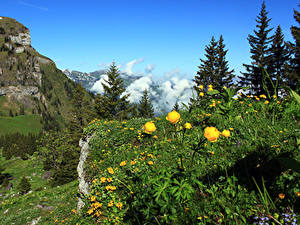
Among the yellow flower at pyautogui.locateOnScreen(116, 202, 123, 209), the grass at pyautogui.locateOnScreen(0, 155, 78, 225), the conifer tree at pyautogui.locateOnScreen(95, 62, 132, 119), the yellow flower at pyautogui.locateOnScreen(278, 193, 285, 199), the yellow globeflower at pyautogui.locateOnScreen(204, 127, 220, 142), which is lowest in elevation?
the grass at pyautogui.locateOnScreen(0, 155, 78, 225)

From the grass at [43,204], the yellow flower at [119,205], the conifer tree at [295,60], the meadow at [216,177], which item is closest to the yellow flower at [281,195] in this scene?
the meadow at [216,177]

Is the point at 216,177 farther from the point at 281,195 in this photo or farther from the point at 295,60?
the point at 295,60

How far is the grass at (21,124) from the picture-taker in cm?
14888

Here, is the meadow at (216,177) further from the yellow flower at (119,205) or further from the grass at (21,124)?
the grass at (21,124)

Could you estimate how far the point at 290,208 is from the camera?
2023 mm

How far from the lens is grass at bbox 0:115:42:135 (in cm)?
14888

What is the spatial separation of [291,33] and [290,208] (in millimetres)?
31718

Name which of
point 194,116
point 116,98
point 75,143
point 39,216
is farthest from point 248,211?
point 75,143

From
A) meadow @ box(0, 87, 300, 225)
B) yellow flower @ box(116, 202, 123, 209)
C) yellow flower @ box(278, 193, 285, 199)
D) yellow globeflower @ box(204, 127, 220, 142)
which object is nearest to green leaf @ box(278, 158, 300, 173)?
meadow @ box(0, 87, 300, 225)

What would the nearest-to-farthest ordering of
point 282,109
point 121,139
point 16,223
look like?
1. point 282,109
2. point 121,139
3. point 16,223

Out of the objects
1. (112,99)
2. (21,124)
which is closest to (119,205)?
(112,99)

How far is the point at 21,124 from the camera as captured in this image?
160000 mm

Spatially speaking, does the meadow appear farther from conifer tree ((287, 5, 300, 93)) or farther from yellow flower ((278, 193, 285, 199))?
conifer tree ((287, 5, 300, 93))

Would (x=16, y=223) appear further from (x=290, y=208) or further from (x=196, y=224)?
(x=290, y=208)
